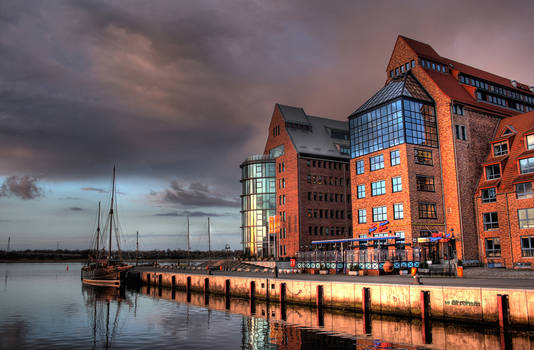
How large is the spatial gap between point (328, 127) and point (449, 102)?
35.1 m

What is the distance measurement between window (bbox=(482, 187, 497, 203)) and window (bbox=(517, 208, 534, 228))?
6.11m

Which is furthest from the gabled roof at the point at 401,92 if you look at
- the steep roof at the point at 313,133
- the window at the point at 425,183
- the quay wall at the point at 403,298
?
the quay wall at the point at 403,298

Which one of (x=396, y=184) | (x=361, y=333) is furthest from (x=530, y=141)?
(x=361, y=333)

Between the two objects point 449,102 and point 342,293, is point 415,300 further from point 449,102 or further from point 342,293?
point 449,102

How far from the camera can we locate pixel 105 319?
39812 millimetres

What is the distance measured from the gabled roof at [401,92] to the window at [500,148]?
11.3 meters

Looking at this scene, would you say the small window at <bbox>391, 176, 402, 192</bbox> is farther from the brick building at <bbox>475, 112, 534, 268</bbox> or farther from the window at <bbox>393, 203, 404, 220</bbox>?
the brick building at <bbox>475, 112, 534, 268</bbox>

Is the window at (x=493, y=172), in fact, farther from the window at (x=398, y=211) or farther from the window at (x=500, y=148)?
the window at (x=398, y=211)

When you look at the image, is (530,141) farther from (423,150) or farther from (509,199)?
(423,150)

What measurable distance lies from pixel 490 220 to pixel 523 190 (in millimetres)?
7352

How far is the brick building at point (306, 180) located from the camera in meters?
84.4

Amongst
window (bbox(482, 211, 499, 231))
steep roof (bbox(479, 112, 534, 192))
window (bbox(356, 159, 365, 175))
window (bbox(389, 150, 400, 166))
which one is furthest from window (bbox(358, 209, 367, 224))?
steep roof (bbox(479, 112, 534, 192))

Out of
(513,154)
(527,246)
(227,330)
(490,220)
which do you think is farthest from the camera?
(490,220)

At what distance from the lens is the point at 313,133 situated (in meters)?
94.1
